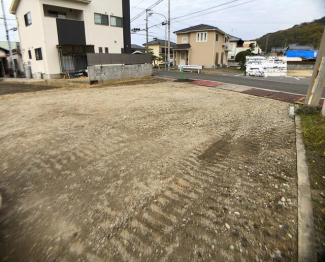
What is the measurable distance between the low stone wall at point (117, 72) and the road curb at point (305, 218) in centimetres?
1308

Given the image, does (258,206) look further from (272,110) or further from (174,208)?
(272,110)

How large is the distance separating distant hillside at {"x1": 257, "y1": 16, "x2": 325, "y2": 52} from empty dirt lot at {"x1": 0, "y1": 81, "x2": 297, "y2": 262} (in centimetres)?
5103

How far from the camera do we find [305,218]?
7.22 feet

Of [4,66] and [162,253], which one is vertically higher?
[4,66]

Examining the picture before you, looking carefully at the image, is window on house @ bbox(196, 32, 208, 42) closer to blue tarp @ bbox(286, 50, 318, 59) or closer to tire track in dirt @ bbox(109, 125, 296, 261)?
blue tarp @ bbox(286, 50, 318, 59)

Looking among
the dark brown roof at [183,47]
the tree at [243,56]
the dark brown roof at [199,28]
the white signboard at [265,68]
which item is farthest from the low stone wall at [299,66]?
the dark brown roof at [183,47]

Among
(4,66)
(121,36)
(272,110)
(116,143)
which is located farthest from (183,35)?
(116,143)

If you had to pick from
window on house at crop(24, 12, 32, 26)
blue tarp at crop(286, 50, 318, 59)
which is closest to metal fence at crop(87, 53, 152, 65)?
window on house at crop(24, 12, 32, 26)

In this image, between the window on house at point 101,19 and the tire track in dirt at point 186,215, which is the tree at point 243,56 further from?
the tire track in dirt at point 186,215

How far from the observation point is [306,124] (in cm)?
505

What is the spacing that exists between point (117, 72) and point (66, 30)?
5935mm

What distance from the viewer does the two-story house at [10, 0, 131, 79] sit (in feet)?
51.2

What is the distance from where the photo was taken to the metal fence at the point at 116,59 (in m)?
13.2

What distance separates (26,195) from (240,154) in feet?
11.6
